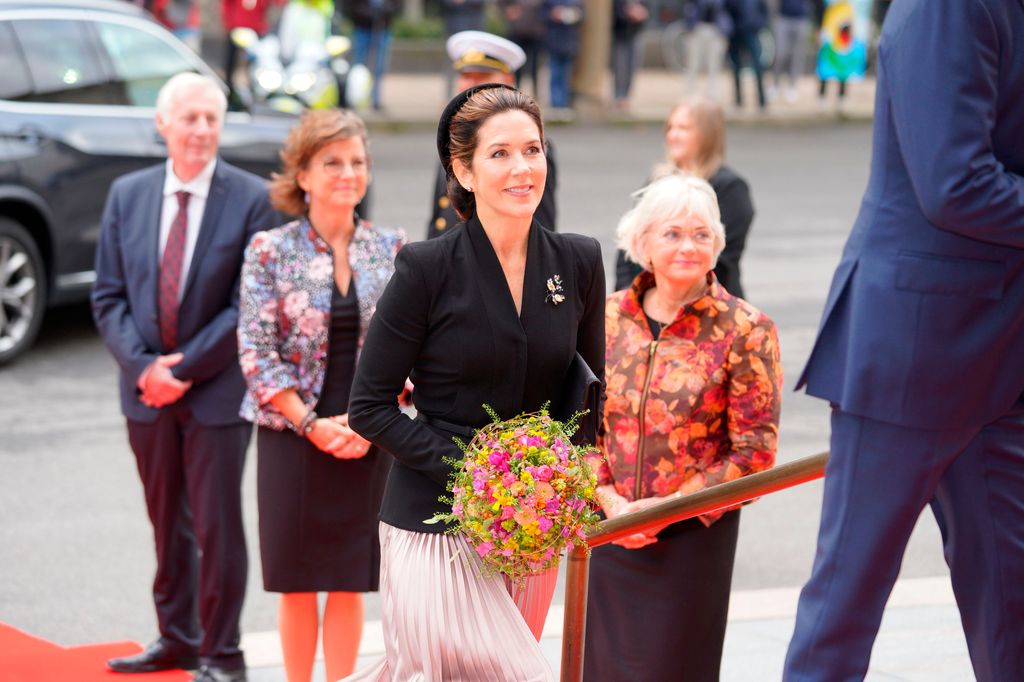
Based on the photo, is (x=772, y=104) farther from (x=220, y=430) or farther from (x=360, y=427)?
(x=360, y=427)

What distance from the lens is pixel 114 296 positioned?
18.3ft

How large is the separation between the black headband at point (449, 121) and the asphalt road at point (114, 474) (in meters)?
3.01

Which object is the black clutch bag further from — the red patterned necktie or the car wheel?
the car wheel

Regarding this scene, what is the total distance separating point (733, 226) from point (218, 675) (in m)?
2.89

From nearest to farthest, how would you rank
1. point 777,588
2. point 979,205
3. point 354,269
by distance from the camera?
point 979,205 < point 354,269 < point 777,588

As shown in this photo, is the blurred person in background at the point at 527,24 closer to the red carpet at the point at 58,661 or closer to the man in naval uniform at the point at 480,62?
the man in naval uniform at the point at 480,62

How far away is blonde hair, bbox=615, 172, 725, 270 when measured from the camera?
4.63 metres

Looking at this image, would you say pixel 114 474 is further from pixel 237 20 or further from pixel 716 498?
pixel 237 20

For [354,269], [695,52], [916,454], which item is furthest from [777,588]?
[695,52]

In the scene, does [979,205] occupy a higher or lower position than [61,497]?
higher

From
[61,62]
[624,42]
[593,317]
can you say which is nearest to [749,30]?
[624,42]

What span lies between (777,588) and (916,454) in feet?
9.87

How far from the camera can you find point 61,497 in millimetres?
7395

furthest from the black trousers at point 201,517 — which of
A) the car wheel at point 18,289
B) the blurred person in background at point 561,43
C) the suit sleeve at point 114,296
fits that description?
the blurred person in background at point 561,43
